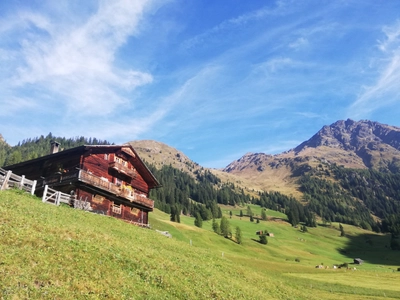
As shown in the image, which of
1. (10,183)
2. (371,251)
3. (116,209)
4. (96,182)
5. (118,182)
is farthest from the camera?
(371,251)

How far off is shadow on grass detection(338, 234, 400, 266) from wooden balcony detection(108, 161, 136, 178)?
355 ft

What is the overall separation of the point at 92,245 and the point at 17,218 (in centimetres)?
500

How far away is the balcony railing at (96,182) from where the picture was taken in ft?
135

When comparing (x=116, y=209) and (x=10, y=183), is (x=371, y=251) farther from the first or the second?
(x=10, y=183)

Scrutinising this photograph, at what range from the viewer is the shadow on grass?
5228 inches

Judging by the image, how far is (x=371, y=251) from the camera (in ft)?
527

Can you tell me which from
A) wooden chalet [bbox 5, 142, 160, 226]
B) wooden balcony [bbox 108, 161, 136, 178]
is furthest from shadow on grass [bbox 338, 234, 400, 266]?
wooden balcony [bbox 108, 161, 136, 178]

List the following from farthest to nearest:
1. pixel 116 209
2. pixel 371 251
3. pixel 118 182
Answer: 1. pixel 371 251
2. pixel 118 182
3. pixel 116 209

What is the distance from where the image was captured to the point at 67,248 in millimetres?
16656

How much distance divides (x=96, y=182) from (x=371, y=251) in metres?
167

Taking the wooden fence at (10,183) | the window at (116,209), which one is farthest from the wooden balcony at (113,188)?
the wooden fence at (10,183)

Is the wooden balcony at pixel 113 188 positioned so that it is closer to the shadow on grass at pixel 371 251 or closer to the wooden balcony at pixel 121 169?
the wooden balcony at pixel 121 169

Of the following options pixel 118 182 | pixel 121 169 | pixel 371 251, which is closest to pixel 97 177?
pixel 121 169

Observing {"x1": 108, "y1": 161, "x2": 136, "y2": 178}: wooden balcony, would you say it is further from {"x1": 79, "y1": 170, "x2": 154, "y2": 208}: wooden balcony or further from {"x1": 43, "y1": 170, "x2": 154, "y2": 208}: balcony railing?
{"x1": 79, "y1": 170, "x2": 154, "y2": 208}: wooden balcony
